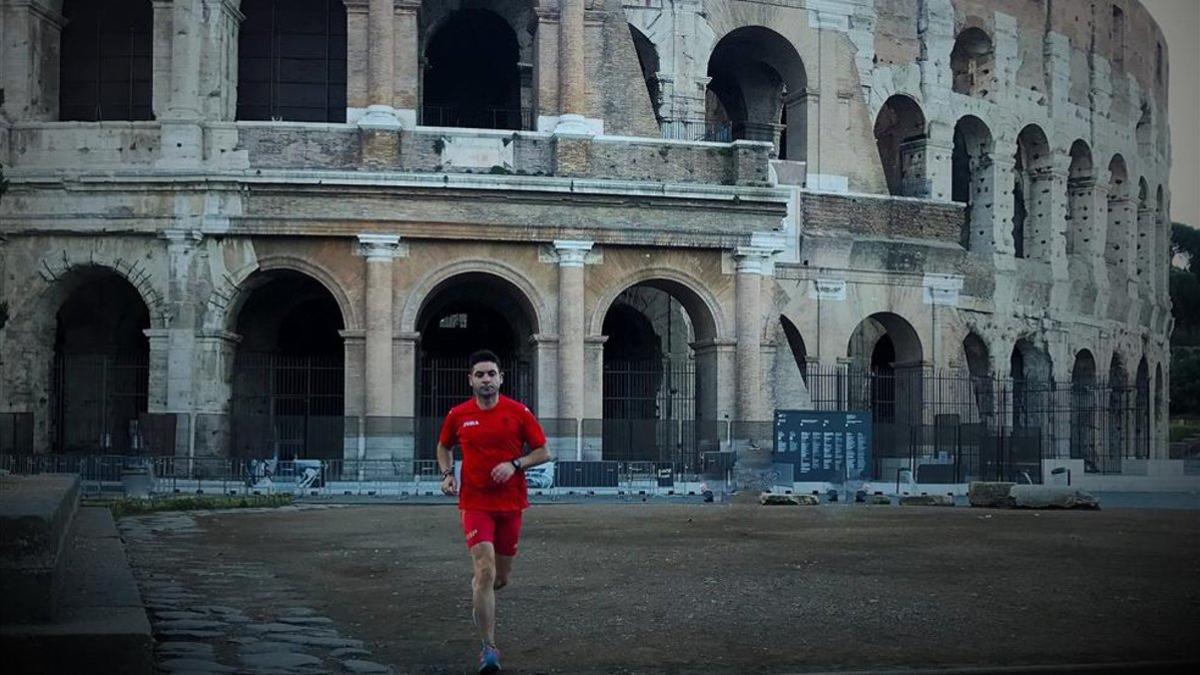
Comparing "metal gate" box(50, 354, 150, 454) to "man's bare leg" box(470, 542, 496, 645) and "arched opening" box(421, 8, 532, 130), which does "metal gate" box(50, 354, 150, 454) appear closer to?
"arched opening" box(421, 8, 532, 130)

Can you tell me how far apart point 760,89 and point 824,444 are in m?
10.2

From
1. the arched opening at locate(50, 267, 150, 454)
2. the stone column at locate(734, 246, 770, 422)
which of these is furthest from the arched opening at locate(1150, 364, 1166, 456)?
the arched opening at locate(50, 267, 150, 454)

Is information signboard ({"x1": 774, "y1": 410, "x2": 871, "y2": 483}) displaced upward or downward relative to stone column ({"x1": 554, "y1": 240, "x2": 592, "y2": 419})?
downward

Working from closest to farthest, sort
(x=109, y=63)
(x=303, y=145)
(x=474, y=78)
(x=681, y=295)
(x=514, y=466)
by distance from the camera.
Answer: (x=514, y=466)
(x=303, y=145)
(x=681, y=295)
(x=109, y=63)
(x=474, y=78)

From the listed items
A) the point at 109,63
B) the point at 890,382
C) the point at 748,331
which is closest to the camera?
the point at 748,331

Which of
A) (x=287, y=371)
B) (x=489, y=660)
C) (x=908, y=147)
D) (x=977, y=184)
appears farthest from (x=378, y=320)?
(x=489, y=660)

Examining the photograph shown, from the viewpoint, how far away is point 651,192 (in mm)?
27469

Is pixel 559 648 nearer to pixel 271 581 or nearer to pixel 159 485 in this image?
pixel 271 581

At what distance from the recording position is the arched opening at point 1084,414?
3978cm

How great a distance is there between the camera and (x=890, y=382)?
3634 centimetres

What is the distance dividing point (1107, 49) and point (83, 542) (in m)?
34.5

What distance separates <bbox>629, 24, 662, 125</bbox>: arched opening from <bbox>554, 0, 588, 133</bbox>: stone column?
3957mm

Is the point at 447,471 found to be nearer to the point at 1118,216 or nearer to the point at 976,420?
the point at 976,420

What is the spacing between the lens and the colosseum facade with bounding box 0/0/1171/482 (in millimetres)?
26609
